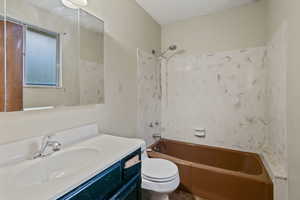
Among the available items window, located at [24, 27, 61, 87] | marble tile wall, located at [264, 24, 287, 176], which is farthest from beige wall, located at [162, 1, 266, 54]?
window, located at [24, 27, 61, 87]

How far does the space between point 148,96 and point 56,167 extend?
5.21 feet

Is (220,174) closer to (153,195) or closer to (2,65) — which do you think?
(153,195)

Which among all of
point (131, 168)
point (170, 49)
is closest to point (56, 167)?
point (131, 168)

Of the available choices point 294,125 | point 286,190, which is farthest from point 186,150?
point 294,125

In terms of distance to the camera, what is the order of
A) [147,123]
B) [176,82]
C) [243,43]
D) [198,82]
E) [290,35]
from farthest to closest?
[176,82]
[198,82]
[147,123]
[243,43]
[290,35]

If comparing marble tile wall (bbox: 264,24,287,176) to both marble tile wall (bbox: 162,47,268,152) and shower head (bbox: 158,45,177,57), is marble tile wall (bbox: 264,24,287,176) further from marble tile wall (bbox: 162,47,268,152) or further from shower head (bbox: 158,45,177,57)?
shower head (bbox: 158,45,177,57)

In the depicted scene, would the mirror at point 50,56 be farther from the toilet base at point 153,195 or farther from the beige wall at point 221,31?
the beige wall at point 221,31

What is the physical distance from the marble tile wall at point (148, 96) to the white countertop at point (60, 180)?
3.33 ft

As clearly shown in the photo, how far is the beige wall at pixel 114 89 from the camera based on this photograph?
994 millimetres

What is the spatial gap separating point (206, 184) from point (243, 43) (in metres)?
1.96

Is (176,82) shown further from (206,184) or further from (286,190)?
(286,190)

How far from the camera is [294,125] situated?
1187 mm

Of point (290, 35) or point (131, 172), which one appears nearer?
point (131, 172)

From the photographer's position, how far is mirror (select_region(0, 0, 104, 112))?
93 cm
